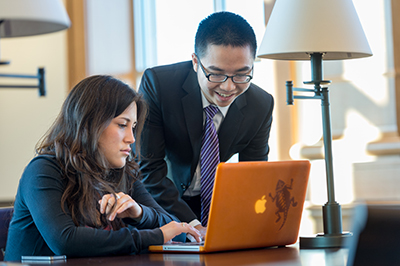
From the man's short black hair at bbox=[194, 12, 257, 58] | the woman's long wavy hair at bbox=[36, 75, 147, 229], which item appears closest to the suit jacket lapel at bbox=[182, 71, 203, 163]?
the man's short black hair at bbox=[194, 12, 257, 58]

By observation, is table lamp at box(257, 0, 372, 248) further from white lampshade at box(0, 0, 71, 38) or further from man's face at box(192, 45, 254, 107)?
white lampshade at box(0, 0, 71, 38)

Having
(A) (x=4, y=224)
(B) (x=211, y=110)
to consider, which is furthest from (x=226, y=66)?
(A) (x=4, y=224)

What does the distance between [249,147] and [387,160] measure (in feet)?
2.82

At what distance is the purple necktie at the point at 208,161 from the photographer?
76.2 inches

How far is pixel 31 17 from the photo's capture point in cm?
197

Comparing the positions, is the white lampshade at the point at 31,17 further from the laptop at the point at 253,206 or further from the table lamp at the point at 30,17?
the laptop at the point at 253,206

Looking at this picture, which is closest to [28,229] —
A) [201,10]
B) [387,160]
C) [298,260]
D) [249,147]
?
[298,260]

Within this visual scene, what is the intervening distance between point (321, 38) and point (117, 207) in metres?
0.69

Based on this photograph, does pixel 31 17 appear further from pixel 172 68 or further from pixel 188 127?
pixel 188 127

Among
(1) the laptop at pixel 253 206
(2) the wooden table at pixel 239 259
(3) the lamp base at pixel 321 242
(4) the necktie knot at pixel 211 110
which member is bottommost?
(3) the lamp base at pixel 321 242

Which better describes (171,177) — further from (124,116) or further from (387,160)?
(387,160)

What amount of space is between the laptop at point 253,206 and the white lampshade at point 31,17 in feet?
3.35

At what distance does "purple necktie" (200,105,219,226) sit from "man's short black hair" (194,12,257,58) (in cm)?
28

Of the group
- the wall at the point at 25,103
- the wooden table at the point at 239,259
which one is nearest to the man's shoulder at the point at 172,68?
the wooden table at the point at 239,259
